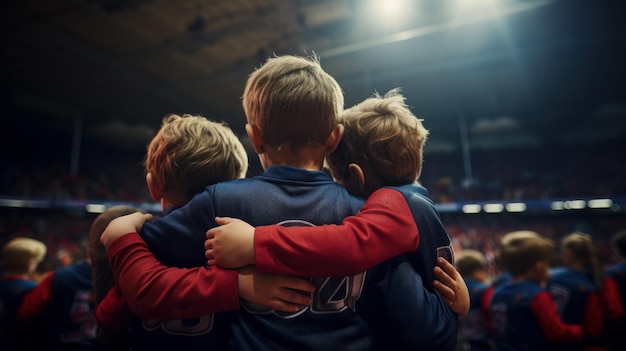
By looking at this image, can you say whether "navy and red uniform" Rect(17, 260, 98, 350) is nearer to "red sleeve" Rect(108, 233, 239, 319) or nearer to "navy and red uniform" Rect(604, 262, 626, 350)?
"red sleeve" Rect(108, 233, 239, 319)

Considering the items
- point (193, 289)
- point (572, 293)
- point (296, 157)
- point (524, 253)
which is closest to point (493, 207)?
point (572, 293)

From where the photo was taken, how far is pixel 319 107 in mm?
920

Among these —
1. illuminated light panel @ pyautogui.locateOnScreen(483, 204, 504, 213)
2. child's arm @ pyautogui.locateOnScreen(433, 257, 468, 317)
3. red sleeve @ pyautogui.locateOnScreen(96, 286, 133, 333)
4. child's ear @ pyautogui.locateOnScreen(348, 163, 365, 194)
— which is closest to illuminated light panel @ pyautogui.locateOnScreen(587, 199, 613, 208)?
illuminated light panel @ pyautogui.locateOnScreen(483, 204, 504, 213)

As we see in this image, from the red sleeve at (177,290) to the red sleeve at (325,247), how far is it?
0.09 meters

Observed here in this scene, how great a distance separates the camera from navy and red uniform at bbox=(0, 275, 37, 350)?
86.0 inches

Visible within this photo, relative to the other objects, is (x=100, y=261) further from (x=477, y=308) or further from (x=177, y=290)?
(x=477, y=308)

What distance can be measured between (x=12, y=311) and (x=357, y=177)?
2601 millimetres

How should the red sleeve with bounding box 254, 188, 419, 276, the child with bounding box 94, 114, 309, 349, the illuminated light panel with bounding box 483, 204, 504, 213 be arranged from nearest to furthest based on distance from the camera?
the red sleeve with bounding box 254, 188, 419, 276 < the child with bounding box 94, 114, 309, 349 < the illuminated light panel with bounding box 483, 204, 504, 213

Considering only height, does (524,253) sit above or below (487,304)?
above

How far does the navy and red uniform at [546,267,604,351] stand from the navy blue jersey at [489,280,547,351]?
36 cm

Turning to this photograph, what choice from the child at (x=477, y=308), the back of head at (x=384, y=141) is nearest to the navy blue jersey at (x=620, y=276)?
the child at (x=477, y=308)

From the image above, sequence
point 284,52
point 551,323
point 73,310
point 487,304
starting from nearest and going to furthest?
point 73,310 < point 551,323 < point 487,304 < point 284,52

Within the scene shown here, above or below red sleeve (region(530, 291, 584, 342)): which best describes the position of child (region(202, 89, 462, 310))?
above

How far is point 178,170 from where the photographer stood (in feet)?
3.31
